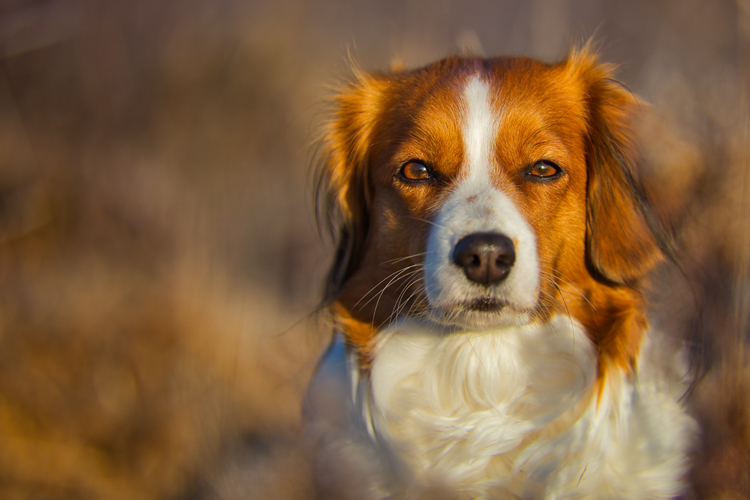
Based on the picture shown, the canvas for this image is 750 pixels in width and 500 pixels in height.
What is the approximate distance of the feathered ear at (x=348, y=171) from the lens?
247 cm

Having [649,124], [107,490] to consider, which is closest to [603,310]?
[649,124]

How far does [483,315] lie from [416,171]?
2.11 ft

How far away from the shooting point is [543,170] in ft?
6.77

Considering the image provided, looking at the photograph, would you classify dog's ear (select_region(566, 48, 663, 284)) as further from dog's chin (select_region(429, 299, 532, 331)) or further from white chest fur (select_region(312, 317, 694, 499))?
dog's chin (select_region(429, 299, 532, 331))

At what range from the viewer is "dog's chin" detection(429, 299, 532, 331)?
1.83 m

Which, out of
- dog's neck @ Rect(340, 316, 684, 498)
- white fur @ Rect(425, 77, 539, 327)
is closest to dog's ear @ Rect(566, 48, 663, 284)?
dog's neck @ Rect(340, 316, 684, 498)

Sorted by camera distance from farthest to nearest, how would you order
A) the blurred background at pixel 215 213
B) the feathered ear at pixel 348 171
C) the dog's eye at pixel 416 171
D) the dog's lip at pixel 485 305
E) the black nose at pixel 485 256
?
the blurred background at pixel 215 213
the feathered ear at pixel 348 171
the dog's eye at pixel 416 171
the dog's lip at pixel 485 305
the black nose at pixel 485 256

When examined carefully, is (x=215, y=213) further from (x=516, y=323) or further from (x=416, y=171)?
(x=516, y=323)

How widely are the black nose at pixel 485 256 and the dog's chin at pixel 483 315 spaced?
0.11 metres

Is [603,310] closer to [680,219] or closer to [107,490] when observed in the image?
[680,219]

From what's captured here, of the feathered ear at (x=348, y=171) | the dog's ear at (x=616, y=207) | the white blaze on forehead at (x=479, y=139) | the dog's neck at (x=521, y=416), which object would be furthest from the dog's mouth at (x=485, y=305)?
the feathered ear at (x=348, y=171)

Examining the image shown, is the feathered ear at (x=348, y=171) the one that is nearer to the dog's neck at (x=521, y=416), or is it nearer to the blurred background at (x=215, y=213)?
the blurred background at (x=215, y=213)

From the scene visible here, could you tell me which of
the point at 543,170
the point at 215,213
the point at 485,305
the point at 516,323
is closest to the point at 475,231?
the point at 485,305

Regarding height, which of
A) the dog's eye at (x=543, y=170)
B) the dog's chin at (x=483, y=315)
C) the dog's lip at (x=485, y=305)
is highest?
the dog's eye at (x=543, y=170)
